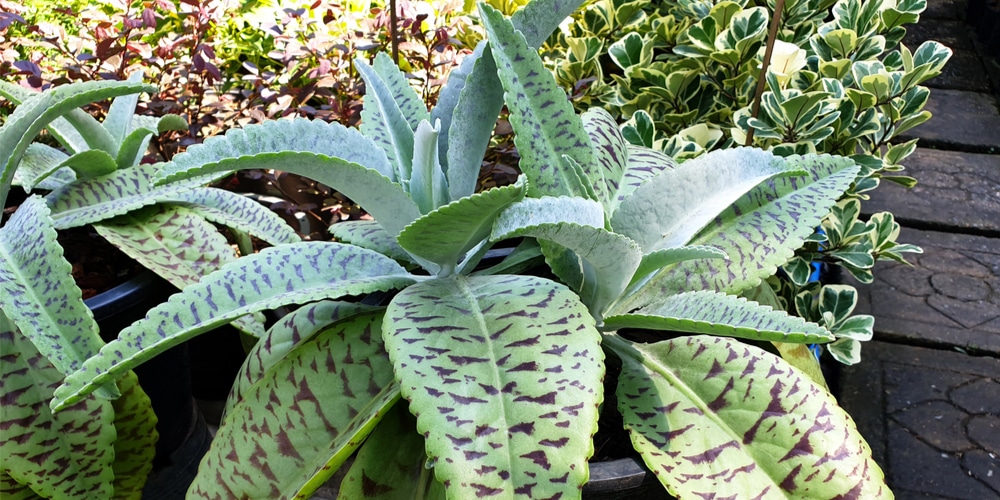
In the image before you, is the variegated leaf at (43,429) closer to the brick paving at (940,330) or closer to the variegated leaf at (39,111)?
the variegated leaf at (39,111)

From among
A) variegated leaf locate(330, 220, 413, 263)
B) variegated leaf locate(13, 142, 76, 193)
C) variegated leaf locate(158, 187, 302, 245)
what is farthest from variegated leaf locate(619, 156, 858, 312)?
variegated leaf locate(13, 142, 76, 193)

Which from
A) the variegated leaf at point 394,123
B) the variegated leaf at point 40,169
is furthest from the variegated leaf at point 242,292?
the variegated leaf at point 40,169

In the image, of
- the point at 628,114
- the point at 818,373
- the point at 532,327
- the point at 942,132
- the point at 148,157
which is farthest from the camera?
the point at 942,132

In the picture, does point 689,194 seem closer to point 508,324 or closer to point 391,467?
point 508,324

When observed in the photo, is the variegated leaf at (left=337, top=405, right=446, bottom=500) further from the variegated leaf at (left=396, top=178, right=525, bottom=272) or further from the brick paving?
the brick paving

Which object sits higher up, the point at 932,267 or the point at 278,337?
the point at 278,337

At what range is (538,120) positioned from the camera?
75 cm

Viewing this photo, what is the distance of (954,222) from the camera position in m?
2.39

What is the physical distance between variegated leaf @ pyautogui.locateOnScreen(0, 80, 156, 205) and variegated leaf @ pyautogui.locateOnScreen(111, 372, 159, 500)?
0.94 ft

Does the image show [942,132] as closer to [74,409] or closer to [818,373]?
[818,373]

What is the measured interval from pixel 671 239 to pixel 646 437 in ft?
0.63

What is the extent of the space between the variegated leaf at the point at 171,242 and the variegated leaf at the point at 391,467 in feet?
1.13

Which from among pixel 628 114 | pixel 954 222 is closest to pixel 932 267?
pixel 954 222

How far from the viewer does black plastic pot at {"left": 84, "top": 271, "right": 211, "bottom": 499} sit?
0.97 metres
